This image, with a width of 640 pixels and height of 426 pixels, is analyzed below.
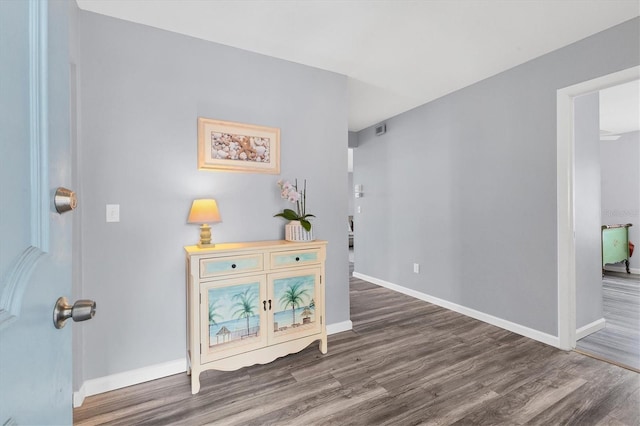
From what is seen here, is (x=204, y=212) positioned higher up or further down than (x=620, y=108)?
further down

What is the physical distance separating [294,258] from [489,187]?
2197 millimetres

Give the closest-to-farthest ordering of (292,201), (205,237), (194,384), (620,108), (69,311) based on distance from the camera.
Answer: (69,311) < (194,384) < (205,237) < (292,201) < (620,108)

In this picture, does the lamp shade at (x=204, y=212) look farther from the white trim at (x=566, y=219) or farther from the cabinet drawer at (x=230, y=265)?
the white trim at (x=566, y=219)

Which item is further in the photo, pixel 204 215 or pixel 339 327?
pixel 339 327

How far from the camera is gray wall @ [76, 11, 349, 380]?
6.49ft

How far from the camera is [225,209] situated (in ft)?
7.81

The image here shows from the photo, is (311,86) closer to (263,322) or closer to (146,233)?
(146,233)

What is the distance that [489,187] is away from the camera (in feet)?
10.1

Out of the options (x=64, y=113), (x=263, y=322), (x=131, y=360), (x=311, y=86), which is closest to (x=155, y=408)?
(x=131, y=360)

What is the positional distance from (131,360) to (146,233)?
89 centimetres

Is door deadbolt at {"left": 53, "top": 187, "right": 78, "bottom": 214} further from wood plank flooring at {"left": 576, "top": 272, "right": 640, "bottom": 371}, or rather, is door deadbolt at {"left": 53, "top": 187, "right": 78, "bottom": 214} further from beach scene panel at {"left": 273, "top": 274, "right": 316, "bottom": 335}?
wood plank flooring at {"left": 576, "top": 272, "right": 640, "bottom": 371}

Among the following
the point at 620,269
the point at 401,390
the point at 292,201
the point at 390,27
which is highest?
the point at 390,27

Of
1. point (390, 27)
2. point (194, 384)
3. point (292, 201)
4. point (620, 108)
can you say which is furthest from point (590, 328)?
point (194, 384)

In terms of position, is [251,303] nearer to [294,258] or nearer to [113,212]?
[294,258]
